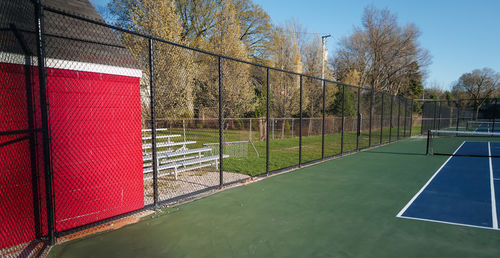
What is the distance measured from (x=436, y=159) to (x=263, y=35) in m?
22.5

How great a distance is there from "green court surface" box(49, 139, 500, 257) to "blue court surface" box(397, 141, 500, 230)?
297mm

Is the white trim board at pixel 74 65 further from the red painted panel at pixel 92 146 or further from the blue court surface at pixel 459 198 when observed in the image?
the blue court surface at pixel 459 198

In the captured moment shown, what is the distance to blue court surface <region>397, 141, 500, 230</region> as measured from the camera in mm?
5016

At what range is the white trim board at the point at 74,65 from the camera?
3.46 m

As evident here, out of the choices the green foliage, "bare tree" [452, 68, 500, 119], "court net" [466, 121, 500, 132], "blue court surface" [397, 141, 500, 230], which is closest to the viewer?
"blue court surface" [397, 141, 500, 230]

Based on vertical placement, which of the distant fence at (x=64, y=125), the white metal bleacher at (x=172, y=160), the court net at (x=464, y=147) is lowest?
the court net at (x=464, y=147)

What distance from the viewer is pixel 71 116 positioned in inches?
161

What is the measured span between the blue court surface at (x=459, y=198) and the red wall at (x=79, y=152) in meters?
4.91

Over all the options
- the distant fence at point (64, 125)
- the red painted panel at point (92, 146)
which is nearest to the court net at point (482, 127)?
the red painted panel at point (92, 146)

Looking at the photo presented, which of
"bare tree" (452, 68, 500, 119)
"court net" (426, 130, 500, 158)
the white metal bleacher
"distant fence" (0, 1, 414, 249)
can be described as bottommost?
"court net" (426, 130, 500, 158)

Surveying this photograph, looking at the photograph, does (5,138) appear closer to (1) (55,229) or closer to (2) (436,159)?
(1) (55,229)

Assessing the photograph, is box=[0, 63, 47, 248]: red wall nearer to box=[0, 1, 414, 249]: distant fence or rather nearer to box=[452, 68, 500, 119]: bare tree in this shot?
box=[0, 1, 414, 249]: distant fence

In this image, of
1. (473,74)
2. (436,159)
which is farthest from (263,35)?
(473,74)

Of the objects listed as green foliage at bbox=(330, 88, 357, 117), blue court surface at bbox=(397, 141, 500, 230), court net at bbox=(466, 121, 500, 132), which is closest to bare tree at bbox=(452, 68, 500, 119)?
court net at bbox=(466, 121, 500, 132)
